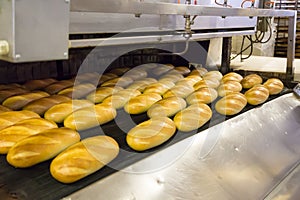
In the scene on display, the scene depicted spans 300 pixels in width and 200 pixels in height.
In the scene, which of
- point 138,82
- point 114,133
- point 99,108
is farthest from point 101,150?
point 138,82

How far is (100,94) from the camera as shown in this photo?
1719 mm

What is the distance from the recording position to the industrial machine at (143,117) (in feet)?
2.47

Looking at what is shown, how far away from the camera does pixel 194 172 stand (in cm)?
129

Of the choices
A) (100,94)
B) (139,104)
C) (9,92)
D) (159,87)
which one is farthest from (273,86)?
(9,92)

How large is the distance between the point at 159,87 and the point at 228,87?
18.6 inches

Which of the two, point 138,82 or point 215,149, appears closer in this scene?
point 215,149

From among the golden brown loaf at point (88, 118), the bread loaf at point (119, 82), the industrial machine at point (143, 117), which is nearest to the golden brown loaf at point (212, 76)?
the industrial machine at point (143, 117)

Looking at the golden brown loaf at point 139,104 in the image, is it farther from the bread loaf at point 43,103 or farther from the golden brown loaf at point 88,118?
the bread loaf at point 43,103

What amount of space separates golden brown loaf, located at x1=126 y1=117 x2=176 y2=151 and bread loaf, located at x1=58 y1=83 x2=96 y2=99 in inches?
19.9

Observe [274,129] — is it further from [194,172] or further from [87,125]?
[87,125]

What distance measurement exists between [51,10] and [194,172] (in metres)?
0.83

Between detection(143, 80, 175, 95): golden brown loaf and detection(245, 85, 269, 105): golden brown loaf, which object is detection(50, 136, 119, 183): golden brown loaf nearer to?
detection(143, 80, 175, 95): golden brown loaf

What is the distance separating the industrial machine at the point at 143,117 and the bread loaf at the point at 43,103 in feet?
0.96

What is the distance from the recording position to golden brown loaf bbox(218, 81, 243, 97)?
202 cm
